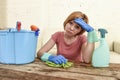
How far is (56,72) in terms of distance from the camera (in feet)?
3.22

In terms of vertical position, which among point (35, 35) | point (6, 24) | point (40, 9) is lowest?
point (35, 35)

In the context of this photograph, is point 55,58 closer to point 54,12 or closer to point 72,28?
point 72,28

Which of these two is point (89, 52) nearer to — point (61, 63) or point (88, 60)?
point (88, 60)

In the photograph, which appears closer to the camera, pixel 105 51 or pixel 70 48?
pixel 105 51

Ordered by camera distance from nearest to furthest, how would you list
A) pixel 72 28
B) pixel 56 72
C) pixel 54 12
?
pixel 56 72 → pixel 72 28 → pixel 54 12

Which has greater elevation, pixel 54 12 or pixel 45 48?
pixel 54 12

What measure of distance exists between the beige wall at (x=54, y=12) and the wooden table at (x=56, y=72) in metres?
1.60

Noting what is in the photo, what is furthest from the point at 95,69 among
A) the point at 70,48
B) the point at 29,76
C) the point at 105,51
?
the point at 70,48

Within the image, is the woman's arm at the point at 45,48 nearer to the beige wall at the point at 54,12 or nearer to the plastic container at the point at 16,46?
the plastic container at the point at 16,46

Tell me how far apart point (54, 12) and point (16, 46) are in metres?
1.76

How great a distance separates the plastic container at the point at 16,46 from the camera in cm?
110

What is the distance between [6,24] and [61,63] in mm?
1921

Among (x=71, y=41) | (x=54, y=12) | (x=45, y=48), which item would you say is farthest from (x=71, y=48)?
(x=54, y=12)

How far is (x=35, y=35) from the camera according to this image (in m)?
1.19
